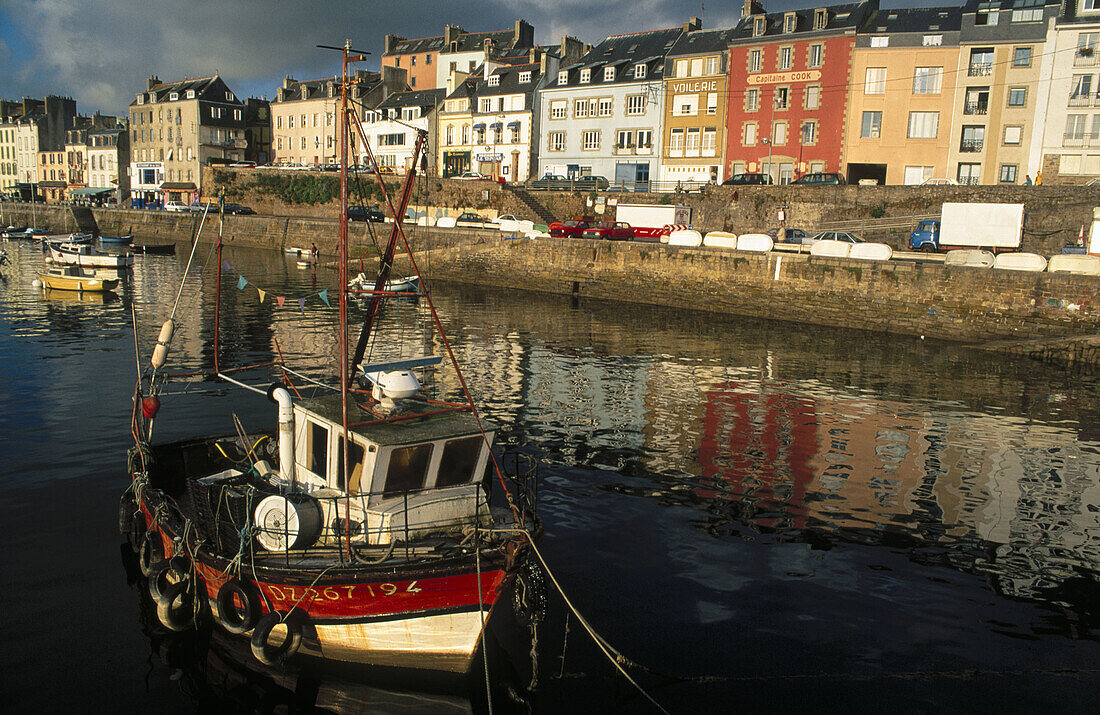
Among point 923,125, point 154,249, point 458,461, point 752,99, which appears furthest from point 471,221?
point 458,461

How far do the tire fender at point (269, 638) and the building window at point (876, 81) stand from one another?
55.3m

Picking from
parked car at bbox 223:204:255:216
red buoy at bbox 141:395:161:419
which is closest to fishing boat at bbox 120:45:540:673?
red buoy at bbox 141:395:161:419

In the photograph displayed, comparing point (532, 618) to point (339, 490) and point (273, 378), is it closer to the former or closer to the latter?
point (339, 490)

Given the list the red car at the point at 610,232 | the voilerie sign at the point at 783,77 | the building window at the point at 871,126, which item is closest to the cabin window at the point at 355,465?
the red car at the point at 610,232

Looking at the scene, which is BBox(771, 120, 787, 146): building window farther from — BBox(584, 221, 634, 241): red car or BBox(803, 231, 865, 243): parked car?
BBox(803, 231, 865, 243): parked car

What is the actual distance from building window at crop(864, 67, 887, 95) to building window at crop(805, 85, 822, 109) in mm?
3020

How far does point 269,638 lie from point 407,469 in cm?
273

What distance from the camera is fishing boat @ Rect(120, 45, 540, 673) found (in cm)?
986

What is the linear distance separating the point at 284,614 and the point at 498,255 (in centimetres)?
4075

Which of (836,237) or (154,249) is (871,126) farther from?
(154,249)

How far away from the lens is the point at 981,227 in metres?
39.5

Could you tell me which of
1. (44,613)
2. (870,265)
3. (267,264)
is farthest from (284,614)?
(267,264)

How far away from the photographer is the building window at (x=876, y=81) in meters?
54.1

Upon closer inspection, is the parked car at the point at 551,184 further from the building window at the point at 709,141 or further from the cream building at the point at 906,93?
the cream building at the point at 906,93
